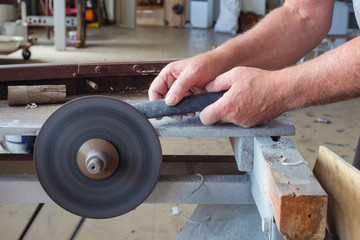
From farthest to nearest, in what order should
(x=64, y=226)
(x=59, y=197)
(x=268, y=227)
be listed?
1. (x=64, y=226)
2. (x=59, y=197)
3. (x=268, y=227)

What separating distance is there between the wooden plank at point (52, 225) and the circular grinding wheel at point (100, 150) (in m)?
1.24

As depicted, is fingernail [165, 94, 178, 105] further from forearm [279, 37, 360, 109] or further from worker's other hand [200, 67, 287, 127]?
forearm [279, 37, 360, 109]

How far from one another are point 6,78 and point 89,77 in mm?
245

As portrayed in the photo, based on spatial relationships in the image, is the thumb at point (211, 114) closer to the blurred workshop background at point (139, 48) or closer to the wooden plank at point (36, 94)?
the wooden plank at point (36, 94)

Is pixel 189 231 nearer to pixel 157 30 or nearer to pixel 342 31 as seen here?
pixel 342 31

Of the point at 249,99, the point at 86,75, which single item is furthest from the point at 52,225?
the point at 249,99

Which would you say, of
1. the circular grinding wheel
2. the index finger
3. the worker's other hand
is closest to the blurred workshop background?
the index finger

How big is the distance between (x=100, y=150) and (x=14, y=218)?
1552 mm

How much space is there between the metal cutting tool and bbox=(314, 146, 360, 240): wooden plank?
384 millimetres

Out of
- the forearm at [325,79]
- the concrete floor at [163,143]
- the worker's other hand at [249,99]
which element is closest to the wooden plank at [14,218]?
the concrete floor at [163,143]

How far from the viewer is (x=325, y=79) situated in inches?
42.6

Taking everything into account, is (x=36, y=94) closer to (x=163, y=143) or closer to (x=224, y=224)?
(x=224, y=224)

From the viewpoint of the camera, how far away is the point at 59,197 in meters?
1.16

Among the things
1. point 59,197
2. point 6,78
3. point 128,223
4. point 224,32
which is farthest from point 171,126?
point 224,32
